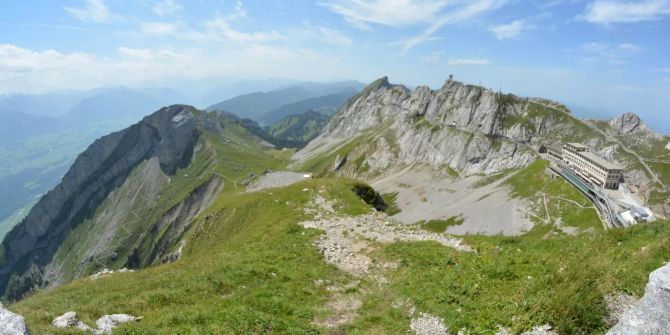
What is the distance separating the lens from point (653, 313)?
9375mm

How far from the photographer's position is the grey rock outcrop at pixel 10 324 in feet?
34.3

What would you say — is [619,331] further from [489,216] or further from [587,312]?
[489,216]

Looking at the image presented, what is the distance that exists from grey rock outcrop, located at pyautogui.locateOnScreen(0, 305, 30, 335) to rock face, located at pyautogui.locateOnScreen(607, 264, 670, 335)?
16.6 meters

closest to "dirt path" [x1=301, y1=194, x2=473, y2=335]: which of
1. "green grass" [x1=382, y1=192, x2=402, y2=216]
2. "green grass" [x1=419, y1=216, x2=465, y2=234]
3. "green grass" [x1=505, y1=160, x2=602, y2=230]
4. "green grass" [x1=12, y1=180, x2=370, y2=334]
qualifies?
"green grass" [x1=12, y1=180, x2=370, y2=334]

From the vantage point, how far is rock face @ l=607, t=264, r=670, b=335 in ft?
30.3

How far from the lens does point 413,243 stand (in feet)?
95.1

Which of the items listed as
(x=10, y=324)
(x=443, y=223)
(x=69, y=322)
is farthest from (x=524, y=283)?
(x=443, y=223)

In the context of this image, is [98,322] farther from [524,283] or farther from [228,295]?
[524,283]

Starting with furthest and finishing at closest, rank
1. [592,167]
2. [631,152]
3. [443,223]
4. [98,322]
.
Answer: [631,152] → [592,167] → [443,223] → [98,322]

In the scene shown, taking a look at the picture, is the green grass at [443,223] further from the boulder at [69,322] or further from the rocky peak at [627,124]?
the rocky peak at [627,124]

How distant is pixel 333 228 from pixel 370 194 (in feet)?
90.2

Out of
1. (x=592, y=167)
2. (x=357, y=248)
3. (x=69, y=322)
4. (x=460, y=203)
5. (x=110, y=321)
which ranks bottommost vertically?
(x=460, y=203)

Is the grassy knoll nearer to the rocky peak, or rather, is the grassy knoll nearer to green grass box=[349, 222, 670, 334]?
green grass box=[349, 222, 670, 334]

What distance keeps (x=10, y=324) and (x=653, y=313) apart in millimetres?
17538
